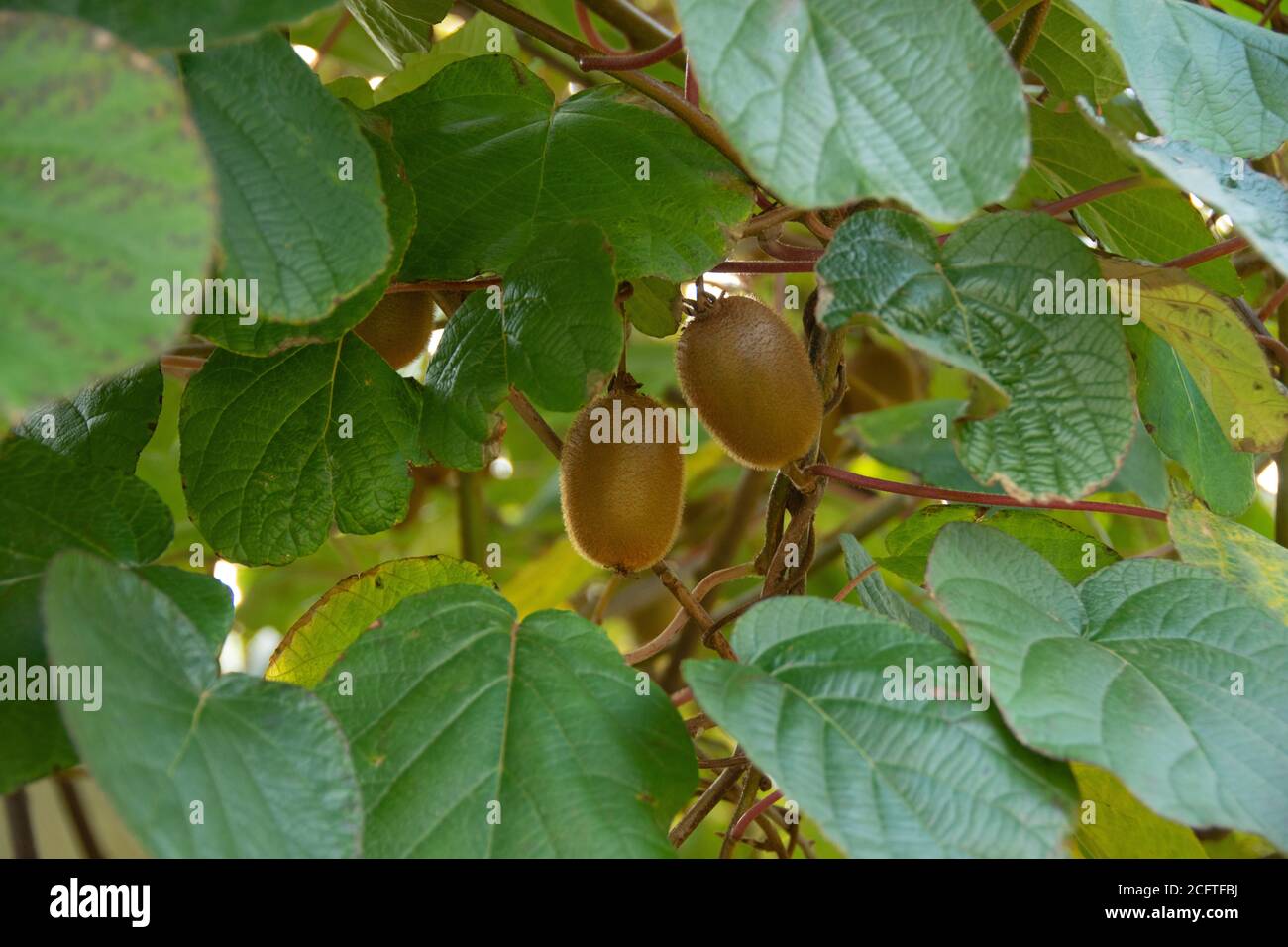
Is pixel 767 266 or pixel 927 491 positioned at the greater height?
pixel 767 266

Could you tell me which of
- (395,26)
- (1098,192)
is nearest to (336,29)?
(395,26)

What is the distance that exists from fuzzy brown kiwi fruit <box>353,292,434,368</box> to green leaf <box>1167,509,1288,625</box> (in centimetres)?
45

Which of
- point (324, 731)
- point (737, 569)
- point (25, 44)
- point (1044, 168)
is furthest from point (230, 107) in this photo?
point (1044, 168)

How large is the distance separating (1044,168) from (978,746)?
41 centimetres

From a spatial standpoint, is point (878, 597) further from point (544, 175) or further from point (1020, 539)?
point (544, 175)

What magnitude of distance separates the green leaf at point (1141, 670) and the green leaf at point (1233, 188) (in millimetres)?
174

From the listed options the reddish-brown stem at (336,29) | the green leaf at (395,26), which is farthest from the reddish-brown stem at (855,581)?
the reddish-brown stem at (336,29)

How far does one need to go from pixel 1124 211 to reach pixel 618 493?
0.39 m

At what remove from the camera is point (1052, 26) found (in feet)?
2.40

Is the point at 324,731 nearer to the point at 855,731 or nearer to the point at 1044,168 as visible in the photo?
the point at 855,731

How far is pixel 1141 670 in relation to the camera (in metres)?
0.53

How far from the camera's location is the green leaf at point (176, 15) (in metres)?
0.41

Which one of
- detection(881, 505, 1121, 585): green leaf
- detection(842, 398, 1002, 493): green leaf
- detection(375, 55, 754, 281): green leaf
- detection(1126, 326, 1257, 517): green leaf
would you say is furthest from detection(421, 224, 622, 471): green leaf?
detection(1126, 326, 1257, 517): green leaf

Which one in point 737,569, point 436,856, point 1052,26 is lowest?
point 436,856
